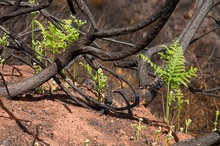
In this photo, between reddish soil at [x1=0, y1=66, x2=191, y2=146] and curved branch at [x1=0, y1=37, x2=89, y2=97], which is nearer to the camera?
reddish soil at [x1=0, y1=66, x2=191, y2=146]

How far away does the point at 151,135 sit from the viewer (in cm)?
359

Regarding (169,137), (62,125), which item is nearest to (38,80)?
(62,125)

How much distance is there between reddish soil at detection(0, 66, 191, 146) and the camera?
10.3ft

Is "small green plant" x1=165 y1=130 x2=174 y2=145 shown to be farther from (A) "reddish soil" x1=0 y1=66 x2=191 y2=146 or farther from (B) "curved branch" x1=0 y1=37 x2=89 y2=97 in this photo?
(B) "curved branch" x1=0 y1=37 x2=89 y2=97

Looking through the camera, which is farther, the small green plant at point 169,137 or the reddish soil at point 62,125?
the small green plant at point 169,137

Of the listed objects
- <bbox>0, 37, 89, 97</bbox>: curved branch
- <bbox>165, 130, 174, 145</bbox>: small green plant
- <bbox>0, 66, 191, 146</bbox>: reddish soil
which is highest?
<bbox>0, 37, 89, 97</bbox>: curved branch

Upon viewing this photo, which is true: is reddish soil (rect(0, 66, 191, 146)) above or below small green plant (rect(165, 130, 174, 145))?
above

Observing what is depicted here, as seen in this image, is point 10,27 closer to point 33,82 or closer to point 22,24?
point 22,24

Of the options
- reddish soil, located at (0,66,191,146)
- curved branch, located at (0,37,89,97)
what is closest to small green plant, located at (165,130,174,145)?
reddish soil, located at (0,66,191,146)

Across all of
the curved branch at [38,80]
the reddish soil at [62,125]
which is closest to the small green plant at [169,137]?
the reddish soil at [62,125]

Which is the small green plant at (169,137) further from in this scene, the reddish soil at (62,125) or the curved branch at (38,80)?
the curved branch at (38,80)

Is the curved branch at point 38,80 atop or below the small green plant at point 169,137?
atop

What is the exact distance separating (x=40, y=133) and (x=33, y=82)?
430 millimetres

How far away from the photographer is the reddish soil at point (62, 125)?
10.3 feet
